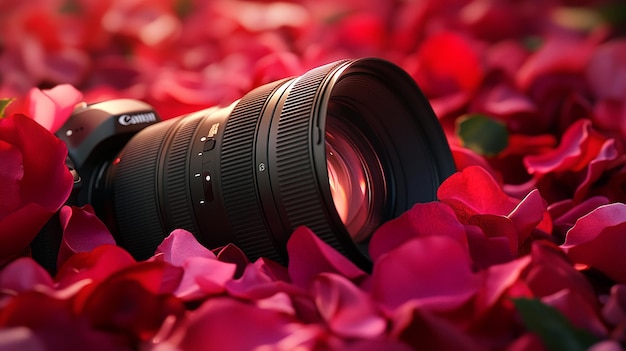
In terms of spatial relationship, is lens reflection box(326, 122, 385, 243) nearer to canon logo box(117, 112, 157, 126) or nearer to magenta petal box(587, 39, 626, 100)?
canon logo box(117, 112, 157, 126)

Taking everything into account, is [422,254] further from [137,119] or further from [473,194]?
[137,119]

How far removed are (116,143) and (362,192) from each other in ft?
0.73

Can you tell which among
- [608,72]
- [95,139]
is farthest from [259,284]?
[608,72]

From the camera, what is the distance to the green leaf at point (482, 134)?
729mm

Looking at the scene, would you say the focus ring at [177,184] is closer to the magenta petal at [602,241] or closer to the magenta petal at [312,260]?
the magenta petal at [312,260]

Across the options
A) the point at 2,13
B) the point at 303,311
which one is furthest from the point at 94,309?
the point at 2,13

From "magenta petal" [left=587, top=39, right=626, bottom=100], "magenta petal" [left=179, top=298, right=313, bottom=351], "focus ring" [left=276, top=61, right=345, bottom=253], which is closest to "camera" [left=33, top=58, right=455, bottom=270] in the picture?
"focus ring" [left=276, top=61, right=345, bottom=253]

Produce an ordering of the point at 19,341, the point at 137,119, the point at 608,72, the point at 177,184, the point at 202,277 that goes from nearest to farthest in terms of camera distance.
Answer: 1. the point at 19,341
2. the point at 202,277
3. the point at 177,184
4. the point at 137,119
5. the point at 608,72

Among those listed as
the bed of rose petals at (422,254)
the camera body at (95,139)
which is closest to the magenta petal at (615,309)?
the bed of rose petals at (422,254)

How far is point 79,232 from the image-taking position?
52 centimetres

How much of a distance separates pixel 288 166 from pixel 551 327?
0.19 metres

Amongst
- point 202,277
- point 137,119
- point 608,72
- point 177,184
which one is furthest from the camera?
point 608,72

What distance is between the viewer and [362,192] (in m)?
0.57

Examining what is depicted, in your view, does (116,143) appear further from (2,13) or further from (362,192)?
(2,13)
